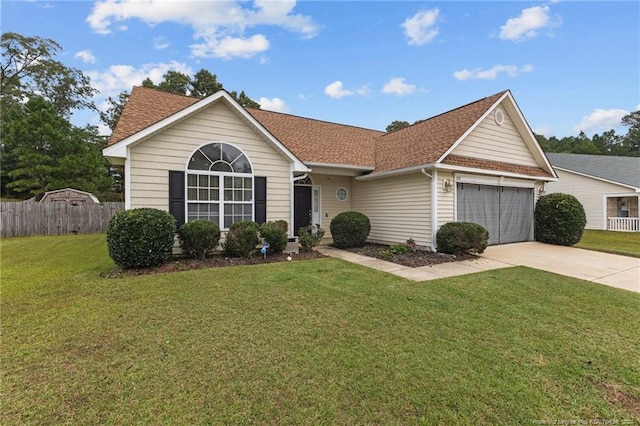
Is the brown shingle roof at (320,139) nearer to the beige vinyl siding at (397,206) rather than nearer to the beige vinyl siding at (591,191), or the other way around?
the beige vinyl siding at (397,206)

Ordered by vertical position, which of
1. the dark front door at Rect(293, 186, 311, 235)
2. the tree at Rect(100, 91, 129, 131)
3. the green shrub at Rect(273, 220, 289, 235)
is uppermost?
the tree at Rect(100, 91, 129, 131)

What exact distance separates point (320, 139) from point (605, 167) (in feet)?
74.4

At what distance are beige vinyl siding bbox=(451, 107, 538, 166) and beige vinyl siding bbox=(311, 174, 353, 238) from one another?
15.2 feet

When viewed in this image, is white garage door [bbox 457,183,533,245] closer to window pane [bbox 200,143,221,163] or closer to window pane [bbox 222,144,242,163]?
window pane [bbox 222,144,242,163]

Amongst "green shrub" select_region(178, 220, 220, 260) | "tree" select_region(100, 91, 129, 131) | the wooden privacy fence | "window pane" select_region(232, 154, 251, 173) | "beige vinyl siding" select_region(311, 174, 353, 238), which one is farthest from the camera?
"tree" select_region(100, 91, 129, 131)

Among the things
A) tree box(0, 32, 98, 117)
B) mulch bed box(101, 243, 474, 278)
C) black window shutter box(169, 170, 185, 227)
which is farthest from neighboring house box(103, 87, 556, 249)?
tree box(0, 32, 98, 117)

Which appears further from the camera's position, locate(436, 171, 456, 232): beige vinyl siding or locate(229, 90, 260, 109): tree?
locate(229, 90, 260, 109): tree

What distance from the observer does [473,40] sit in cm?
1219

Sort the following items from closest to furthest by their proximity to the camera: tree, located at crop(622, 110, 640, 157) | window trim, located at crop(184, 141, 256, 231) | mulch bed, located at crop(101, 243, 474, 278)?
1. mulch bed, located at crop(101, 243, 474, 278)
2. window trim, located at crop(184, 141, 256, 231)
3. tree, located at crop(622, 110, 640, 157)

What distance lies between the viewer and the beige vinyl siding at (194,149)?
7793 mm

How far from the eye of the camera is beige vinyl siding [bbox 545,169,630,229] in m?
19.9

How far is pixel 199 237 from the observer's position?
7.73m

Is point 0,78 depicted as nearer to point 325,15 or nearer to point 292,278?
point 325,15

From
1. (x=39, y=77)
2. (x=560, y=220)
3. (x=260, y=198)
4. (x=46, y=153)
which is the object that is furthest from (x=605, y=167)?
(x=39, y=77)
